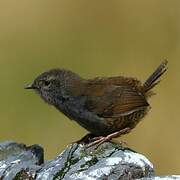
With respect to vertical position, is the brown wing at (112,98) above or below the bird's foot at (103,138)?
above

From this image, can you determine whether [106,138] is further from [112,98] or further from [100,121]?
[112,98]

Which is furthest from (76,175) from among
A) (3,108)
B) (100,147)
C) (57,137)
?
(3,108)

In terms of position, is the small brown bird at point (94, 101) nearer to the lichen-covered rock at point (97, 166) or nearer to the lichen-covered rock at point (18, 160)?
the lichen-covered rock at point (18, 160)

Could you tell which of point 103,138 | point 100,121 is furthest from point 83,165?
point 100,121

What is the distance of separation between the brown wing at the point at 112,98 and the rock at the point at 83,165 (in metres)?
1.11

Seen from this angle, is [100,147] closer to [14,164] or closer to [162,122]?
[14,164]

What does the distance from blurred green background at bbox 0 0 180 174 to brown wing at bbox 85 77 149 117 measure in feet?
8.58

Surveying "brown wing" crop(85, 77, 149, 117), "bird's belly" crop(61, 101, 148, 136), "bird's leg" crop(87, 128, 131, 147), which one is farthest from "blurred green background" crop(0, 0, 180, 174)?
"bird's leg" crop(87, 128, 131, 147)

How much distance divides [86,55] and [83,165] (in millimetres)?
5633

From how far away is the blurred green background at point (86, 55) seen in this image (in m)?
9.93

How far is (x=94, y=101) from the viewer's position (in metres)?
6.86

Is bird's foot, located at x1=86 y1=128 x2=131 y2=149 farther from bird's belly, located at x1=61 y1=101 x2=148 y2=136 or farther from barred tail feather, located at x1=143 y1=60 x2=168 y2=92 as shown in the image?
barred tail feather, located at x1=143 y1=60 x2=168 y2=92

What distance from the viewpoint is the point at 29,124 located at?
10.0 meters

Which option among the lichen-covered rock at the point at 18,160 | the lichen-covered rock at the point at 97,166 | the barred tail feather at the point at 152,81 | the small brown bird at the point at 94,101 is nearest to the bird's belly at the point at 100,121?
the small brown bird at the point at 94,101
